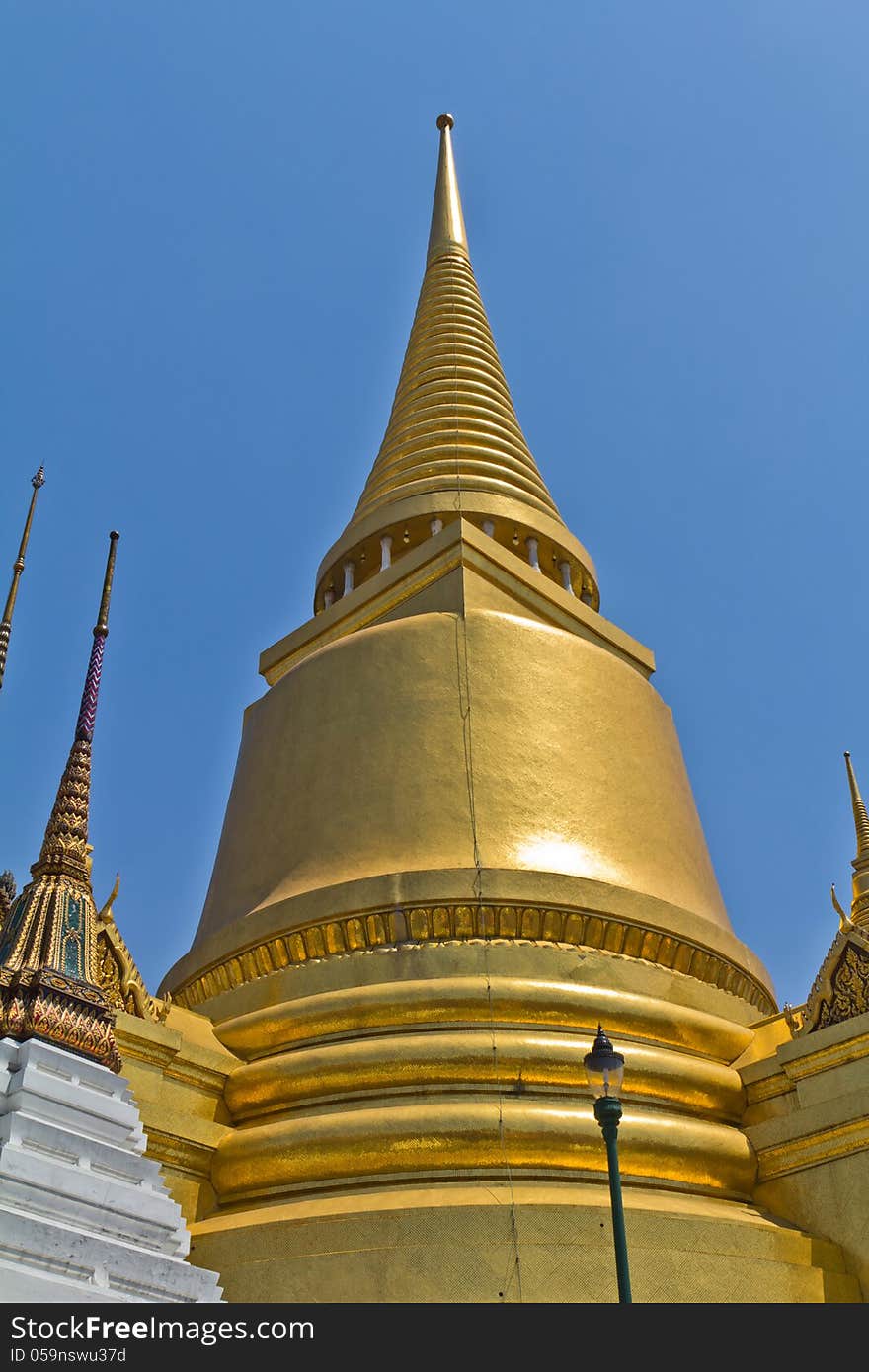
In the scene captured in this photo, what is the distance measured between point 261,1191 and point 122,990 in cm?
157

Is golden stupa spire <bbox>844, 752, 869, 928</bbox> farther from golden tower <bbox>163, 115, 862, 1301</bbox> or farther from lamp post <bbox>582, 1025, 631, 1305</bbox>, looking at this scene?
lamp post <bbox>582, 1025, 631, 1305</bbox>

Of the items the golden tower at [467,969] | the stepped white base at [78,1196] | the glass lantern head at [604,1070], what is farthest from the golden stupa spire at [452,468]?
the glass lantern head at [604,1070]

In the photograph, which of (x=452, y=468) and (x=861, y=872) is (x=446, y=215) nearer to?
(x=452, y=468)

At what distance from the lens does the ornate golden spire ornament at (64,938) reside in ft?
22.2

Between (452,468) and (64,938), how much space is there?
9.41 metres

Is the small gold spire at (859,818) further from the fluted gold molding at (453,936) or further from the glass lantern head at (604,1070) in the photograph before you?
the glass lantern head at (604,1070)

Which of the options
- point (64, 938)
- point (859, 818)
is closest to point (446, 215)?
point (859, 818)

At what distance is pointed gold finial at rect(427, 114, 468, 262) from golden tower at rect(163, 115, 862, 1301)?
8312mm

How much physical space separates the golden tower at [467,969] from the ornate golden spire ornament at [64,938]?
175cm

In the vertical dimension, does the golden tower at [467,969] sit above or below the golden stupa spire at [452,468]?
below

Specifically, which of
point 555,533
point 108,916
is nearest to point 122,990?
point 108,916

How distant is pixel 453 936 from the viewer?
378 inches

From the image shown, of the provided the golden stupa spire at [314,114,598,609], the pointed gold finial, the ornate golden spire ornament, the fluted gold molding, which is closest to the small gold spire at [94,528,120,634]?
the ornate golden spire ornament
